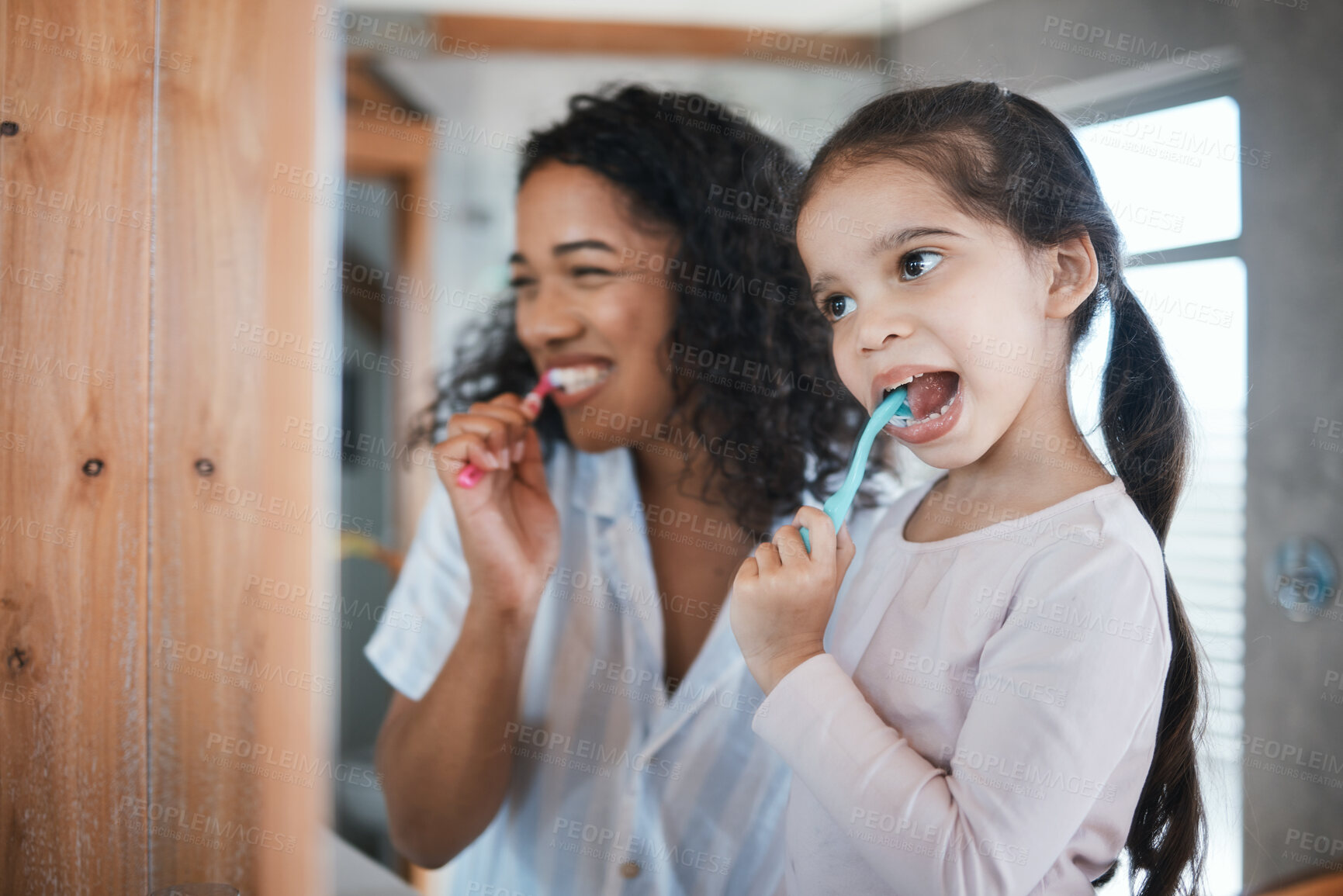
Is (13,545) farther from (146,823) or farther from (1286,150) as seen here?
(1286,150)

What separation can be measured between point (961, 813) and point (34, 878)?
60 cm

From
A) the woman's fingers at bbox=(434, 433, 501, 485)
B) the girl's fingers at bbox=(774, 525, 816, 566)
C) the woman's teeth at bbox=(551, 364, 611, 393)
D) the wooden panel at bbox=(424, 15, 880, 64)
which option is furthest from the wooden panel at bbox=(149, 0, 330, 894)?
the wooden panel at bbox=(424, 15, 880, 64)

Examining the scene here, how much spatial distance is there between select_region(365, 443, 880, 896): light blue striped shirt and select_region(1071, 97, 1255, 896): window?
30 centimetres

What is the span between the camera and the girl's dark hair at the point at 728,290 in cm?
81

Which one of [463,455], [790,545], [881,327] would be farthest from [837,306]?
[463,455]

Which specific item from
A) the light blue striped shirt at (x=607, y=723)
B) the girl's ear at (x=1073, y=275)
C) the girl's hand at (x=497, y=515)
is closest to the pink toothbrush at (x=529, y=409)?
the girl's hand at (x=497, y=515)

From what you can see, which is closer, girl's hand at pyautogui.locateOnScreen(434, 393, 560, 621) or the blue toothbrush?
the blue toothbrush

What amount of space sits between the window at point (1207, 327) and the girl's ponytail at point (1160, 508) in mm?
65

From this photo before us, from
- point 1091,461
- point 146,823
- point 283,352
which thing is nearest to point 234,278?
point 283,352

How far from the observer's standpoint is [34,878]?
0.56 metres

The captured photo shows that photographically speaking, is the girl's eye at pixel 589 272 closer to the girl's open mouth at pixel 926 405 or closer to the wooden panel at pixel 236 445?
the wooden panel at pixel 236 445

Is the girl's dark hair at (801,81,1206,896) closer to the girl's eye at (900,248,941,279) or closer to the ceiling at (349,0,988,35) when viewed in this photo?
the girl's eye at (900,248,941,279)

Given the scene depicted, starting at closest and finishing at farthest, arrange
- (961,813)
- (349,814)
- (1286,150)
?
1. (961,813)
2. (1286,150)
3. (349,814)

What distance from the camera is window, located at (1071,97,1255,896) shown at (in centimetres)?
65
